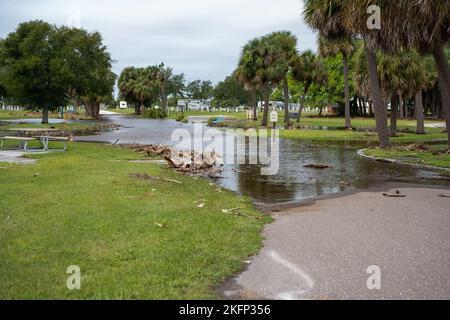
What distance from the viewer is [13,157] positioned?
15789 millimetres

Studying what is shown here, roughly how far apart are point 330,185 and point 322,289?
7844 millimetres

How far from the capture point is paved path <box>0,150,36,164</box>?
1473cm

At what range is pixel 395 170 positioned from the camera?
1538 centimetres

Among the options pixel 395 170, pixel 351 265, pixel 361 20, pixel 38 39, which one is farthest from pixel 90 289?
pixel 38 39

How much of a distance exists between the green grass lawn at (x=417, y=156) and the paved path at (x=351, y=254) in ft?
24.3

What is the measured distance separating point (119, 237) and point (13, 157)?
10774 millimetres

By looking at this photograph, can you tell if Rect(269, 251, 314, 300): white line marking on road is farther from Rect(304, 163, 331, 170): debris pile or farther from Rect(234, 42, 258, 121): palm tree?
Rect(234, 42, 258, 121): palm tree

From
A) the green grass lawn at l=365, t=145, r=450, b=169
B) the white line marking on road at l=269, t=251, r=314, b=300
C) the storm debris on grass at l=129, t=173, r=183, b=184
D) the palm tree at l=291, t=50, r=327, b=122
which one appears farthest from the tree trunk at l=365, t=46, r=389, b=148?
the palm tree at l=291, t=50, r=327, b=122

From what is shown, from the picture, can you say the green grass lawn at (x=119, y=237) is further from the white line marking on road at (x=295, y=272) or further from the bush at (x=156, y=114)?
the bush at (x=156, y=114)

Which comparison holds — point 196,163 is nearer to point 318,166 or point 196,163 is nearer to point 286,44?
point 318,166

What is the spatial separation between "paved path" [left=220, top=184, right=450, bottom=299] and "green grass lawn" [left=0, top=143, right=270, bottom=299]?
0.35 meters

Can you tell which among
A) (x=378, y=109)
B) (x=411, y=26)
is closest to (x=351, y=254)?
(x=411, y=26)

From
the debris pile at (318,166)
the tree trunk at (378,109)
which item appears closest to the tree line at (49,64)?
the tree trunk at (378,109)
